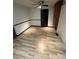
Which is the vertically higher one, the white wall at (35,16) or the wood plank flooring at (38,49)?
the white wall at (35,16)

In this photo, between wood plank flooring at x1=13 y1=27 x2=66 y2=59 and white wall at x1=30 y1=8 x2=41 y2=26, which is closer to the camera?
wood plank flooring at x1=13 y1=27 x2=66 y2=59

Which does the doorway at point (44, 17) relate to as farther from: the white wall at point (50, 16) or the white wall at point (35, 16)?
the white wall at point (35, 16)

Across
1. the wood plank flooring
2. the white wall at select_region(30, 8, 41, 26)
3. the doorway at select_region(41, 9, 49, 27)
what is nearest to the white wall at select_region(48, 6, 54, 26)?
the doorway at select_region(41, 9, 49, 27)

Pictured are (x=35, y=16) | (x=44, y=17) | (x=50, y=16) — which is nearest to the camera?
(x=50, y=16)

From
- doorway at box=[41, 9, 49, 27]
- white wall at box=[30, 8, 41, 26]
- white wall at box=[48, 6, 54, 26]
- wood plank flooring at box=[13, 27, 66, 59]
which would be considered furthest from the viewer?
white wall at box=[30, 8, 41, 26]

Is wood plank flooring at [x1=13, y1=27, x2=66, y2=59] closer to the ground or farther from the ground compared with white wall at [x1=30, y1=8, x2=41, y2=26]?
closer to the ground

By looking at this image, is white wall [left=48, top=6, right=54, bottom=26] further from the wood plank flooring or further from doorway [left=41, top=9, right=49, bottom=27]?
the wood plank flooring

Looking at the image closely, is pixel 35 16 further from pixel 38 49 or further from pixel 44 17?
pixel 38 49

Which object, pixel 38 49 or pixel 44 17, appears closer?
pixel 38 49

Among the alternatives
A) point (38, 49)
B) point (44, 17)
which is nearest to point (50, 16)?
point (44, 17)

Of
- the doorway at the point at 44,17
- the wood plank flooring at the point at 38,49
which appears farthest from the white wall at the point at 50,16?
the wood plank flooring at the point at 38,49

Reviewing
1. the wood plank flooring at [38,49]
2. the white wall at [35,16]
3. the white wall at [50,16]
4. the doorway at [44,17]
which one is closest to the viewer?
the wood plank flooring at [38,49]

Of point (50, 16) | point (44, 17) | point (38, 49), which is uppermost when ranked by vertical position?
point (50, 16)
